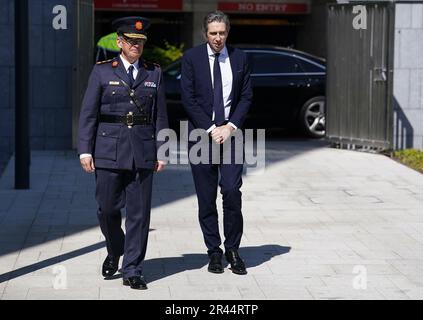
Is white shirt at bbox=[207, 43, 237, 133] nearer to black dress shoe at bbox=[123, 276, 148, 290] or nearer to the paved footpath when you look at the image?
the paved footpath

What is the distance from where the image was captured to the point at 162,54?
23.8m

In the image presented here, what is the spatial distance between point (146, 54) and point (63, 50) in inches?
259

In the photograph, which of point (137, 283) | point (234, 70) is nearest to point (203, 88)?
point (234, 70)

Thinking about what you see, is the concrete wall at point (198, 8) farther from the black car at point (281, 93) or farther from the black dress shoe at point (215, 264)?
the black dress shoe at point (215, 264)

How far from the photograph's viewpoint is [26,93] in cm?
1297

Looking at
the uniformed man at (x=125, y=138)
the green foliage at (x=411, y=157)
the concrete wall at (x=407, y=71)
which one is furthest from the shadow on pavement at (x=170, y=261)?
the concrete wall at (x=407, y=71)

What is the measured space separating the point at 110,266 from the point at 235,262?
96 cm

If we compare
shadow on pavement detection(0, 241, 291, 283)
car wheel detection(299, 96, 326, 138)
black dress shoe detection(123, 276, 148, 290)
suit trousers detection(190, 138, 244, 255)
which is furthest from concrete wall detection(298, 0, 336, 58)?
black dress shoe detection(123, 276, 148, 290)

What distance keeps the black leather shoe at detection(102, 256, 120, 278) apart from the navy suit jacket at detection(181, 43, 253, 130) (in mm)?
1176

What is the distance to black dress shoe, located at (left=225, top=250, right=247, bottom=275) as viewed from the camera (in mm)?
8571

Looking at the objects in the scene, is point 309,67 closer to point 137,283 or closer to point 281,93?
point 281,93
